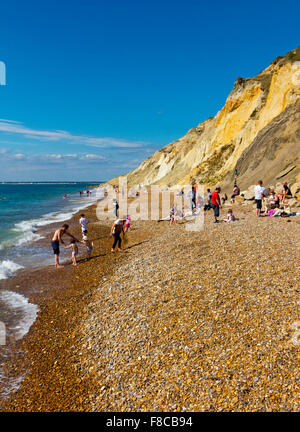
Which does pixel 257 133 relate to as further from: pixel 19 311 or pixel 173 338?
pixel 19 311

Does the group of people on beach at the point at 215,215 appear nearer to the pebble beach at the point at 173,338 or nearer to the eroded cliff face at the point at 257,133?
the pebble beach at the point at 173,338

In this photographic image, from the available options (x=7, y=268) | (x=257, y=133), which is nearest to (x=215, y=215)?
(x=7, y=268)

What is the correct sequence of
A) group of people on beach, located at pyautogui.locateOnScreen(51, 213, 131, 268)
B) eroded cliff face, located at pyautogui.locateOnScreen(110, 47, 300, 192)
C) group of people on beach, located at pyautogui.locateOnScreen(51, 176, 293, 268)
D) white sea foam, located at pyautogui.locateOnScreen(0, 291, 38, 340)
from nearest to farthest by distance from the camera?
white sea foam, located at pyautogui.locateOnScreen(0, 291, 38, 340) → group of people on beach, located at pyautogui.locateOnScreen(51, 213, 131, 268) → group of people on beach, located at pyautogui.locateOnScreen(51, 176, 293, 268) → eroded cliff face, located at pyautogui.locateOnScreen(110, 47, 300, 192)

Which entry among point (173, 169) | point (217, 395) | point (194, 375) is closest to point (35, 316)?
point (194, 375)

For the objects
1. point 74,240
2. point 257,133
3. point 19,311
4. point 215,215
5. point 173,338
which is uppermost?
point 257,133

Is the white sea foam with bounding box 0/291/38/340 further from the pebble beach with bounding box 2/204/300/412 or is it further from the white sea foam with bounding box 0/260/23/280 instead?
the white sea foam with bounding box 0/260/23/280

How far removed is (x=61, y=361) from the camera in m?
6.29

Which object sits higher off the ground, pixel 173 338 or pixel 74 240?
pixel 74 240

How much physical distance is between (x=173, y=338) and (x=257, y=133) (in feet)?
117

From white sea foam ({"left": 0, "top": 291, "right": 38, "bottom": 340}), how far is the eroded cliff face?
22.6 m

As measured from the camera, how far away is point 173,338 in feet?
20.0

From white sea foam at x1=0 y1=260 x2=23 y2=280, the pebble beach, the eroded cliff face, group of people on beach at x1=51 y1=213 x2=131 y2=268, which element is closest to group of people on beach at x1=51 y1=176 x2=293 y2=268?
group of people on beach at x1=51 y1=213 x2=131 y2=268

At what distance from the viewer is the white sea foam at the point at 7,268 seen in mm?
12664

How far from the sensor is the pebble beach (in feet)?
15.5
